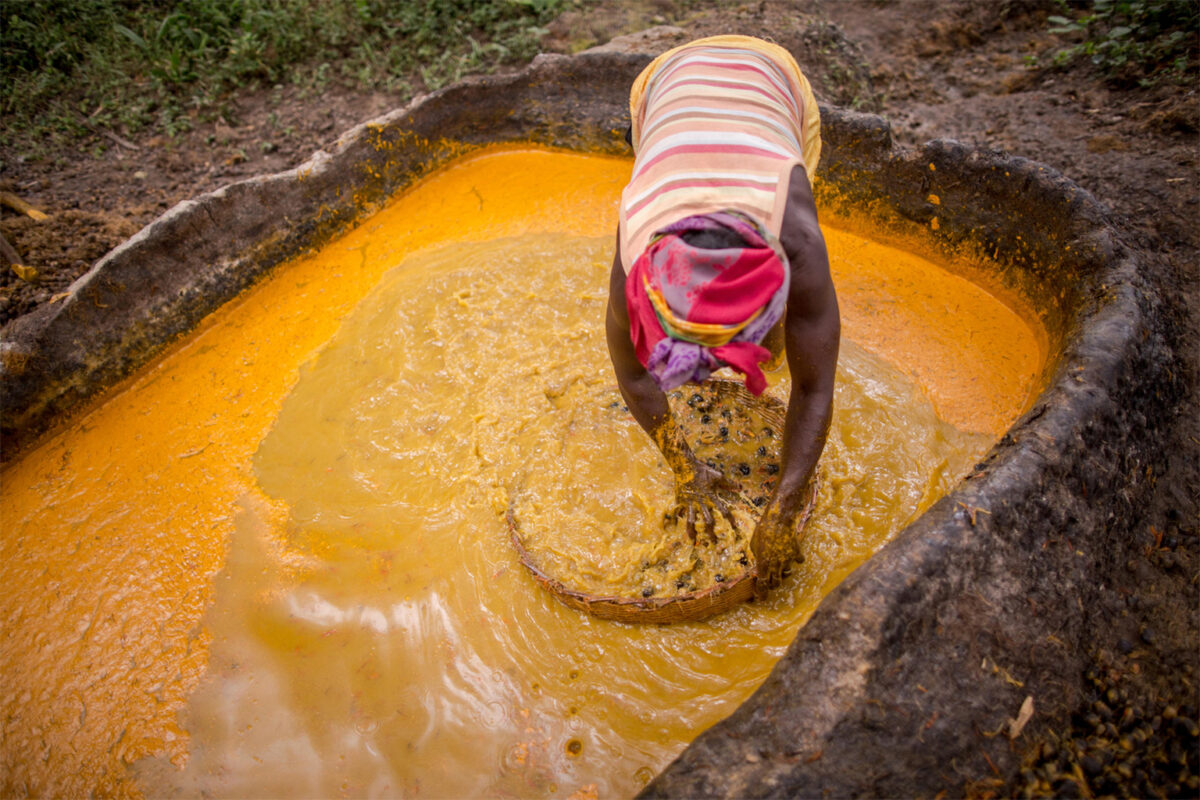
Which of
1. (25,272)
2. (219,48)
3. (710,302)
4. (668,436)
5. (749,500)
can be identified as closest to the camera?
(710,302)

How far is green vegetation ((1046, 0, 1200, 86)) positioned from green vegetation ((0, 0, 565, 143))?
3.67m

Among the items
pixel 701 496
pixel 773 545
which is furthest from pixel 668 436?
pixel 773 545

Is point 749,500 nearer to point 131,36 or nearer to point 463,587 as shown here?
point 463,587

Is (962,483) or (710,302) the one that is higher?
(710,302)

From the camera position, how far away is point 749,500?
97.3 inches

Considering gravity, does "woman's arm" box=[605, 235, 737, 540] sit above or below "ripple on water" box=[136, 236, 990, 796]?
above

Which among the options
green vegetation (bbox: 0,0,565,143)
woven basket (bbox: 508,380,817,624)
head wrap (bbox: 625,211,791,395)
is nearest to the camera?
head wrap (bbox: 625,211,791,395)

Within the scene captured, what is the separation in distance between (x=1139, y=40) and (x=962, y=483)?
13.0 ft

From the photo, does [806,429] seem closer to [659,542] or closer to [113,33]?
[659,542]

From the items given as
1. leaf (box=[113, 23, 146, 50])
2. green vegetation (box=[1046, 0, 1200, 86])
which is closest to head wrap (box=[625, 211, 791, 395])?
green vegetation (box=[1046, 0, 1200, 86])

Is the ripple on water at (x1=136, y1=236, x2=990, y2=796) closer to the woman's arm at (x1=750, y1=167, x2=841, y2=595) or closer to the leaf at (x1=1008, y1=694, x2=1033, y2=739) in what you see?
the woman's arm at (x1=750, y1=167, x2=841, y2=595)

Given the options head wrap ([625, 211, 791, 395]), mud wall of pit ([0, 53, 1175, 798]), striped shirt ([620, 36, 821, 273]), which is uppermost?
striped shirt ([620, 36, 821, 273])

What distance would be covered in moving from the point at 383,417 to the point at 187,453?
3.06 ft

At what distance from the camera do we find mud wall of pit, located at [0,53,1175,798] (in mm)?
1502
